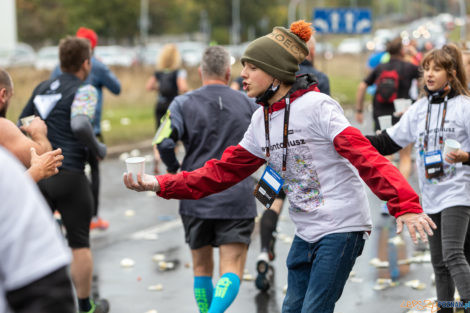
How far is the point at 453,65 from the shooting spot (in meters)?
4.73

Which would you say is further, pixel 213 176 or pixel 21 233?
pixel 213 176

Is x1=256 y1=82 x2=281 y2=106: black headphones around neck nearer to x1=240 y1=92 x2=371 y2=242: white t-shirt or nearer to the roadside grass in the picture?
x1=240 y1=92 x2=371 y2=242: white t-shirt

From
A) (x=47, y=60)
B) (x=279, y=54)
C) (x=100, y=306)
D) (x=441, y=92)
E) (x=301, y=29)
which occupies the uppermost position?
(x=301, y=29)

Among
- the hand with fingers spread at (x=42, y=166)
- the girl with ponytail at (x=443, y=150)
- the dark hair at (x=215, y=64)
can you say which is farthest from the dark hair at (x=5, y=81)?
the girl with ponytail at (x=443, y=150)

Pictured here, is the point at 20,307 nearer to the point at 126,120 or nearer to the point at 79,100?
the point at 79,100

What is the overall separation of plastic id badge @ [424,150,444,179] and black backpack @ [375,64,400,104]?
5.22 m

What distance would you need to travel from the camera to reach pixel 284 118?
148 inches

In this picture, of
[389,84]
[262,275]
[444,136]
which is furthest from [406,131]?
[389,84]

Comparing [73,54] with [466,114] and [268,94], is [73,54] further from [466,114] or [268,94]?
[466,114]

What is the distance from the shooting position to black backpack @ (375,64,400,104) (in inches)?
386

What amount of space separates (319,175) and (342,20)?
73.0 feet

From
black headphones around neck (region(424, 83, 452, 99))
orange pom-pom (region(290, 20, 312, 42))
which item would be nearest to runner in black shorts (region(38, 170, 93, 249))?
orange pom-pom (region(290, 20, 312, 42))

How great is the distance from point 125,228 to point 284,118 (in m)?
5.50

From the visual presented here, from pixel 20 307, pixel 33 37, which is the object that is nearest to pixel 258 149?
pixel 20 307
